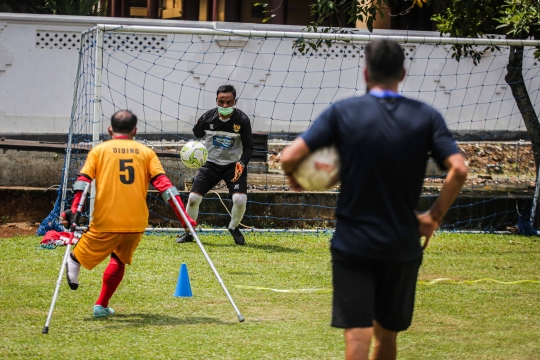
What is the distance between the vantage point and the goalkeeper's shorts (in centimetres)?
621

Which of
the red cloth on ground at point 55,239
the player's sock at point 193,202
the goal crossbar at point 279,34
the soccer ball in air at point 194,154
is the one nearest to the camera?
the red cloth on ground at point 55,239

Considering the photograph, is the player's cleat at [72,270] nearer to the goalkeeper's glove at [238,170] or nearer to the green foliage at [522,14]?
the goalkeeper's glove at [238,170]

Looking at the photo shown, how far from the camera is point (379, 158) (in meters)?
3.76

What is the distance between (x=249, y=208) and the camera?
11711 millimetres

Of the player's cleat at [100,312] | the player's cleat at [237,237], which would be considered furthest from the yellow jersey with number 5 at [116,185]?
the player's cleat at [237,237]

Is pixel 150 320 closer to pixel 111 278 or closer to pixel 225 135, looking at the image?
pixel 111 278

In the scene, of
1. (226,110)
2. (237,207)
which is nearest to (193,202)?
(237,207)

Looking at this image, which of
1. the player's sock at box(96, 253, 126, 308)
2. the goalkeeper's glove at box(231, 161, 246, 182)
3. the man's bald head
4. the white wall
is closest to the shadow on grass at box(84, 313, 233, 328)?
the player's sock at box(96, 253, 126, 308)

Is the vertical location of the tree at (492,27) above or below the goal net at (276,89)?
above

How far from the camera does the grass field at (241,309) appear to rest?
5598mm

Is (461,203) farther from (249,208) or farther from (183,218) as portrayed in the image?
(183,218)

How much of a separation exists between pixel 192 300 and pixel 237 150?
136 inches

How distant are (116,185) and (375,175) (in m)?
2.89

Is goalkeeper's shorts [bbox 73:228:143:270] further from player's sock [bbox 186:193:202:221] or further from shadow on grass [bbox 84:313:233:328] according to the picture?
player's sock [bbox 186:193:202:221]
